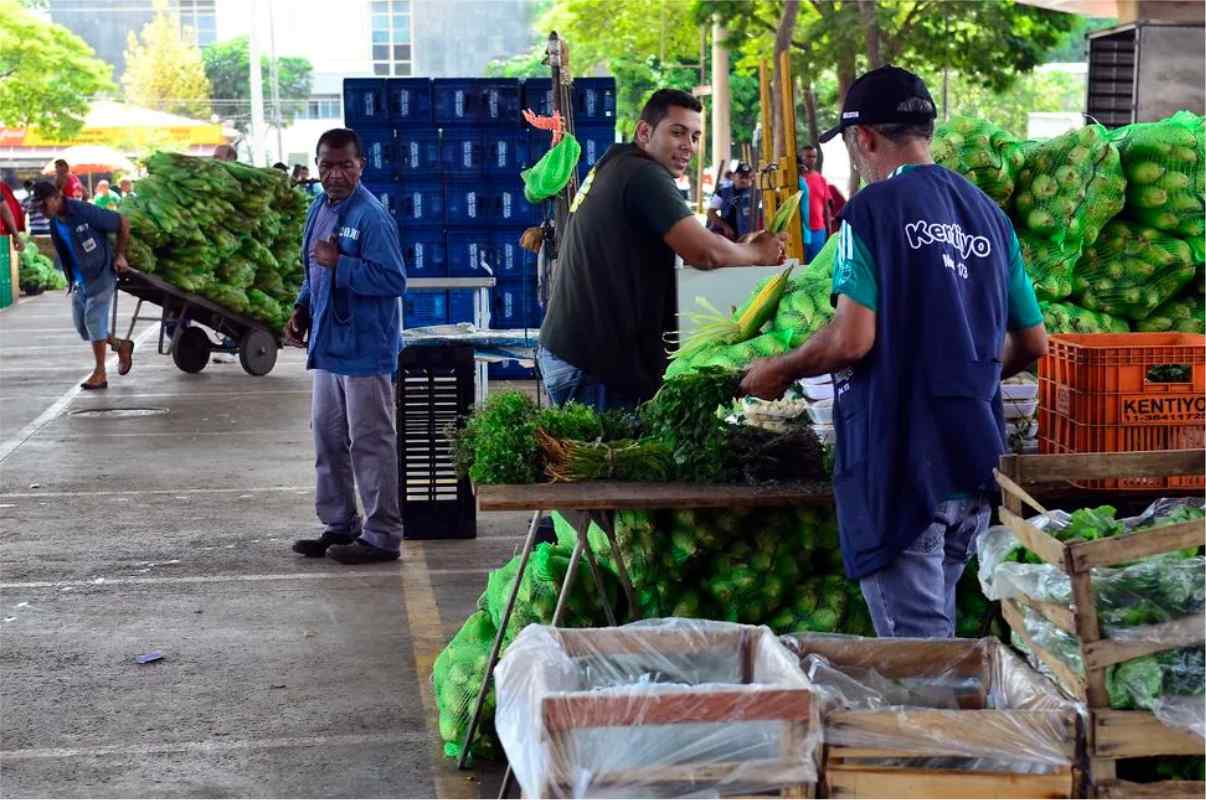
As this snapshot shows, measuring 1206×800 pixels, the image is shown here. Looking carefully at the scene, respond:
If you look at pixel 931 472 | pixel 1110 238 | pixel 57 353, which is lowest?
pixel 57 353

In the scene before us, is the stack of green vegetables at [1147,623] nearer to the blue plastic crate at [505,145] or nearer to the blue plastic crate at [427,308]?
the blue plastic crate at [505,145]

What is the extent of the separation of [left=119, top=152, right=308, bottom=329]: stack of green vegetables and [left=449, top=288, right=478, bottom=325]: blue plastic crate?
2071 mm

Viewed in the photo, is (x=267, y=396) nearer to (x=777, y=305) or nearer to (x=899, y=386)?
(x=777, y=305)

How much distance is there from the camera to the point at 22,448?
12445 mm

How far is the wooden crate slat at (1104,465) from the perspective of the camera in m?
4.07

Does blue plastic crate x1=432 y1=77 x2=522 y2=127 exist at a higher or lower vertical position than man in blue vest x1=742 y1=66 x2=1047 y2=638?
higher

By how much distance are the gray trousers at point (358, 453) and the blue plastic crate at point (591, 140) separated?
6.53 meters

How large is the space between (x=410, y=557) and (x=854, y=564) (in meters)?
4.71

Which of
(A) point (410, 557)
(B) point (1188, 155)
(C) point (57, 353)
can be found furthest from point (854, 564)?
(C) point (57, 353)

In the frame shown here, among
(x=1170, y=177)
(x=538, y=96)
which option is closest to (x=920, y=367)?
(x=1170, y=177)

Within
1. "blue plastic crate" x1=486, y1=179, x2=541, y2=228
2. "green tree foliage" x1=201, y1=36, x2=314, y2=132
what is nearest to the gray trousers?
"blue plastic crate" x1=486, y1=179, x2=541, y2=228

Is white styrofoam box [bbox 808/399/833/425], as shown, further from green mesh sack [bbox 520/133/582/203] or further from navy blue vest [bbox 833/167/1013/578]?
green mesh sack [bbox 520/133/582/203]

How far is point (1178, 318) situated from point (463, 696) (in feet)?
10.4

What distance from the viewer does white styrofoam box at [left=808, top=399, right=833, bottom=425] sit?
17.4 ft
